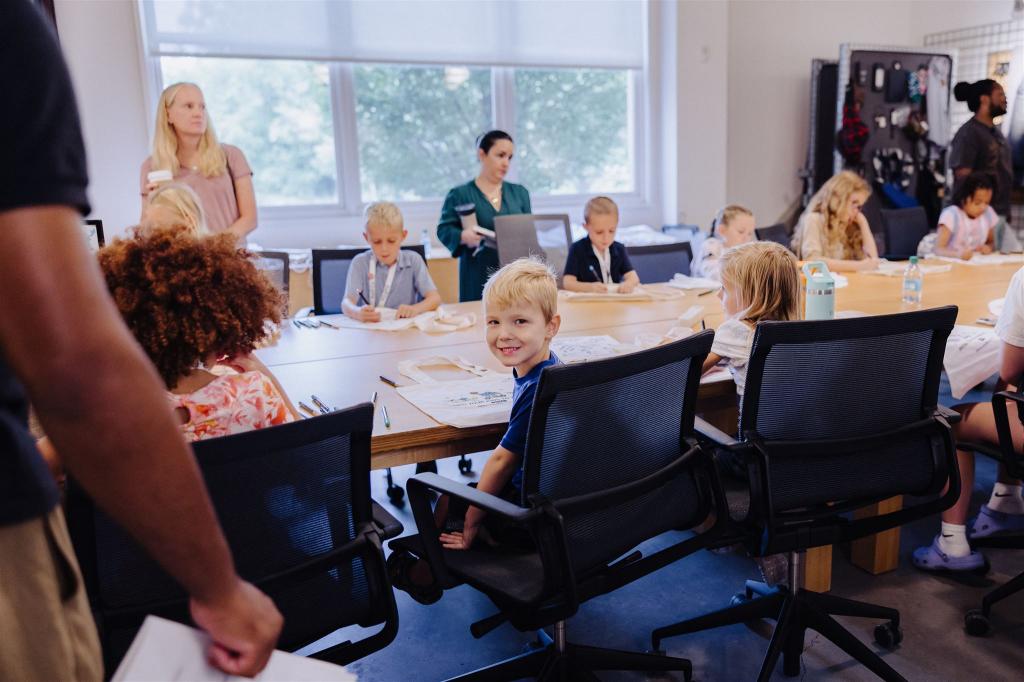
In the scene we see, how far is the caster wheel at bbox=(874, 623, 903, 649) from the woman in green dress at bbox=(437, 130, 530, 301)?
2.35 metres

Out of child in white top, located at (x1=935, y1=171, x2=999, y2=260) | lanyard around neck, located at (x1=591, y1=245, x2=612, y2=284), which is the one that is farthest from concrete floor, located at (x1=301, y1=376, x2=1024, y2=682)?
child in white top, located at (x1=935, y1=171, x2=999, y2=260)

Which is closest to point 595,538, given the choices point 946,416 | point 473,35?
point 946,416

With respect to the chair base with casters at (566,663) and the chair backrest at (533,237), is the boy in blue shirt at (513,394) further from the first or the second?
the chair backrest at (533,237)

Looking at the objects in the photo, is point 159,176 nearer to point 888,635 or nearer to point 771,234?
point 888,635

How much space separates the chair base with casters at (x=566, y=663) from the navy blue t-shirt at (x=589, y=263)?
1.88 metres

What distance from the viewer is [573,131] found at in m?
6.16

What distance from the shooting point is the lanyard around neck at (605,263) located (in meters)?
3.41

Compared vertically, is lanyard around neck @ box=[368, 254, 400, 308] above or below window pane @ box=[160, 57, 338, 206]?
below

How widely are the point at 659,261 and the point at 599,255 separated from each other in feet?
1.54

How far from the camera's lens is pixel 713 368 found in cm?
204

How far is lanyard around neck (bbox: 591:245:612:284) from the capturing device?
3.41 metres

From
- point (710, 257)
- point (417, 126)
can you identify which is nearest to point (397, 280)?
point (710, 257)

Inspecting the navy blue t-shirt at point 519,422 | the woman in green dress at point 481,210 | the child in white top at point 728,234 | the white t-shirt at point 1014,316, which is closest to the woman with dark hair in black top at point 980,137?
the child in white top at point 728,234

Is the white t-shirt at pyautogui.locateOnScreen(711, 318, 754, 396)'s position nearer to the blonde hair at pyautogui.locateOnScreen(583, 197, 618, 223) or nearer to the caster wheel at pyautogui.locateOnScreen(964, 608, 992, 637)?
the caster wheel at pyautogui.locateOnScreen(964, 608, 992, 637)
